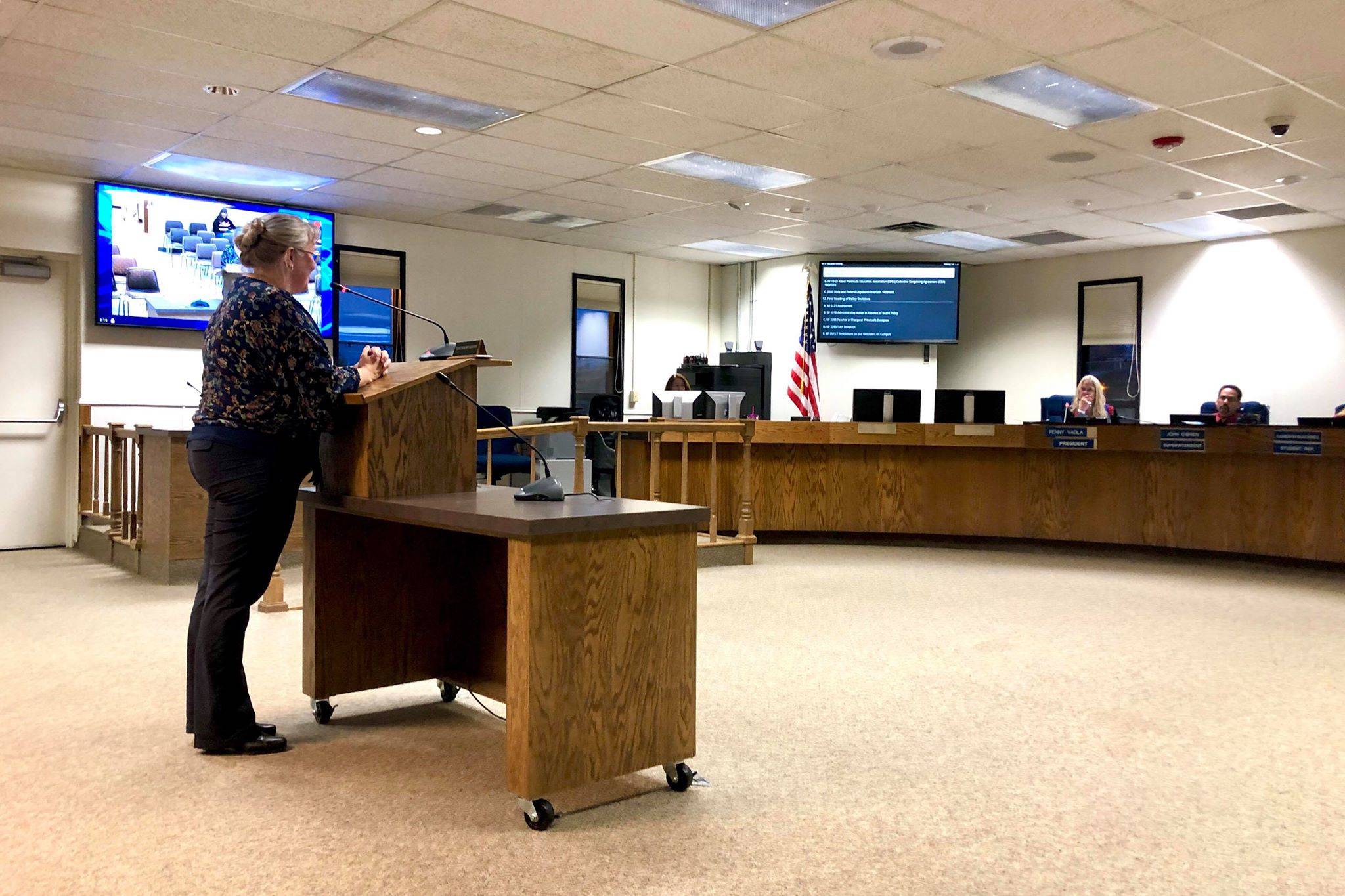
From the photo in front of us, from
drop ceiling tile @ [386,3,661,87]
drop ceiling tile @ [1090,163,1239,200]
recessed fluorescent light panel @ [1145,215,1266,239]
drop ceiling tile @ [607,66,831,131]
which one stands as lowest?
drop ceiling tile @ [386,3,661,87]

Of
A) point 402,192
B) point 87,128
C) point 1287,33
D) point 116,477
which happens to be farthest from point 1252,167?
point 116,477

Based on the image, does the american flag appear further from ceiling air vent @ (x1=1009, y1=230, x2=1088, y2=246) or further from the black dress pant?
the black dress pant

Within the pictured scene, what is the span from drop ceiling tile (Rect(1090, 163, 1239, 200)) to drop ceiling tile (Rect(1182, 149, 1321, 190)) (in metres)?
0.12

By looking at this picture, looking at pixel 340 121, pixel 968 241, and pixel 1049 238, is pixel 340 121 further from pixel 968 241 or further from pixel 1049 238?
pixel 1049 238

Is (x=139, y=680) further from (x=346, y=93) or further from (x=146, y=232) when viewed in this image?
(x=146, y=232)

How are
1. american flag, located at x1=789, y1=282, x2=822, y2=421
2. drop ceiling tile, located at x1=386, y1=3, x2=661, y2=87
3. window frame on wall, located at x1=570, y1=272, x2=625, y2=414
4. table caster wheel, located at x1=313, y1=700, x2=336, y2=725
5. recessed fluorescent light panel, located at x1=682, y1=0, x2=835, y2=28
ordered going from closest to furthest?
table caster wheel, located at x1=313, y1=700, x2=336, y2=725 → recessed fluorescent light panel, located at x1=682, y1=0, x2=835, y2=28 → drop ceiling tile, located at x1=386, y1=3, x2=661, y2=87 → window frame on wall, located at x1=570, y1=272, x2=625, y2=414 → american flag, located at x1=789, y1=282, x2=822, y2=421

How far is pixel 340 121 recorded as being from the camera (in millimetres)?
6512

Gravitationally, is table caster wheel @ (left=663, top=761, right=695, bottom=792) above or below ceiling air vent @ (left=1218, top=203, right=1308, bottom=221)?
below

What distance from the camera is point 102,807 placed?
274 cm

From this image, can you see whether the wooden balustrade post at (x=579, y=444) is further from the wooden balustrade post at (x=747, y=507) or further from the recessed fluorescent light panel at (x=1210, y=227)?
the recessed fluorescent light panel at (x=1210, y=227)

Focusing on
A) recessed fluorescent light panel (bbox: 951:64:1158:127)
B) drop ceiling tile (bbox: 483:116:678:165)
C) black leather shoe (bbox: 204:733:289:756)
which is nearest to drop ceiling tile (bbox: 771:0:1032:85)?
recessed fluorescent light panel (bbox: 951:64:1158:127)

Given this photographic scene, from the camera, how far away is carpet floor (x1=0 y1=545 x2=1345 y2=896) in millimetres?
2389

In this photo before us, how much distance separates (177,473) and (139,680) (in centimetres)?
240

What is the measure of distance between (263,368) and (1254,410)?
8721mm
